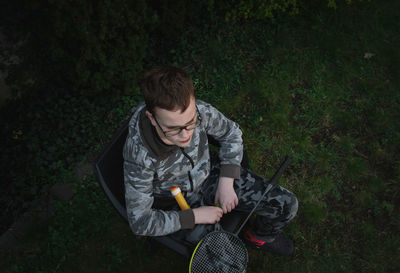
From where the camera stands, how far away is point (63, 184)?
3.20 metres

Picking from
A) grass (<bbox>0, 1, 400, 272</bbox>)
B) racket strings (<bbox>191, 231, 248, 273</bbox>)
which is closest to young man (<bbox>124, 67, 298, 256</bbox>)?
racket strings (<bbox>191, 231, 248, 273</bbox>)

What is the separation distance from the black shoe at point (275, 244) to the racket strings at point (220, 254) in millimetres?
755

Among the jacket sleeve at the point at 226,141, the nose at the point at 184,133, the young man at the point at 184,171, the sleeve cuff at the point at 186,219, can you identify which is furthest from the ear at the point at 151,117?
the sleeve cuff at the point at 186,219

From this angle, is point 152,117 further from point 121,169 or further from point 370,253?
point 370,253

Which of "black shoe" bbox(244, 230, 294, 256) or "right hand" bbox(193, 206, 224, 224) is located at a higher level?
"right hand" bbox(193, 206, 224, 224)

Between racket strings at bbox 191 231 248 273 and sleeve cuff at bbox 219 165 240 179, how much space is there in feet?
1.53

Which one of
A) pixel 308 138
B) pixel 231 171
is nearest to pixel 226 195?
pixel 231 171

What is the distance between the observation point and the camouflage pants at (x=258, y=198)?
2277 mm

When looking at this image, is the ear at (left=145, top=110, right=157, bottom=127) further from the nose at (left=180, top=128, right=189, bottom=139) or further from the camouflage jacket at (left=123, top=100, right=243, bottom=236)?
the nose at (left=180, top=128, right=189, bottom=139)

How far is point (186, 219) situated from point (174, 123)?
2.44 ft

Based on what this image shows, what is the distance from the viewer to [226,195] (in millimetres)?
2176

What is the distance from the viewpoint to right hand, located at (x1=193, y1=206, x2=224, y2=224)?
2014 millimetres

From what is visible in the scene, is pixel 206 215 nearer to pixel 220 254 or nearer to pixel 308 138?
pixel 220 254

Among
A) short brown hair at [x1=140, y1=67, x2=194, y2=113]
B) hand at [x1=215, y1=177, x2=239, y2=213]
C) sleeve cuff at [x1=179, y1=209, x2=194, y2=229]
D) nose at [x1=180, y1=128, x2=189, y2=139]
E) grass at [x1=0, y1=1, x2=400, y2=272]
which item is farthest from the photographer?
grass at [x1=0, y1=1, x2=400, y2=272]
